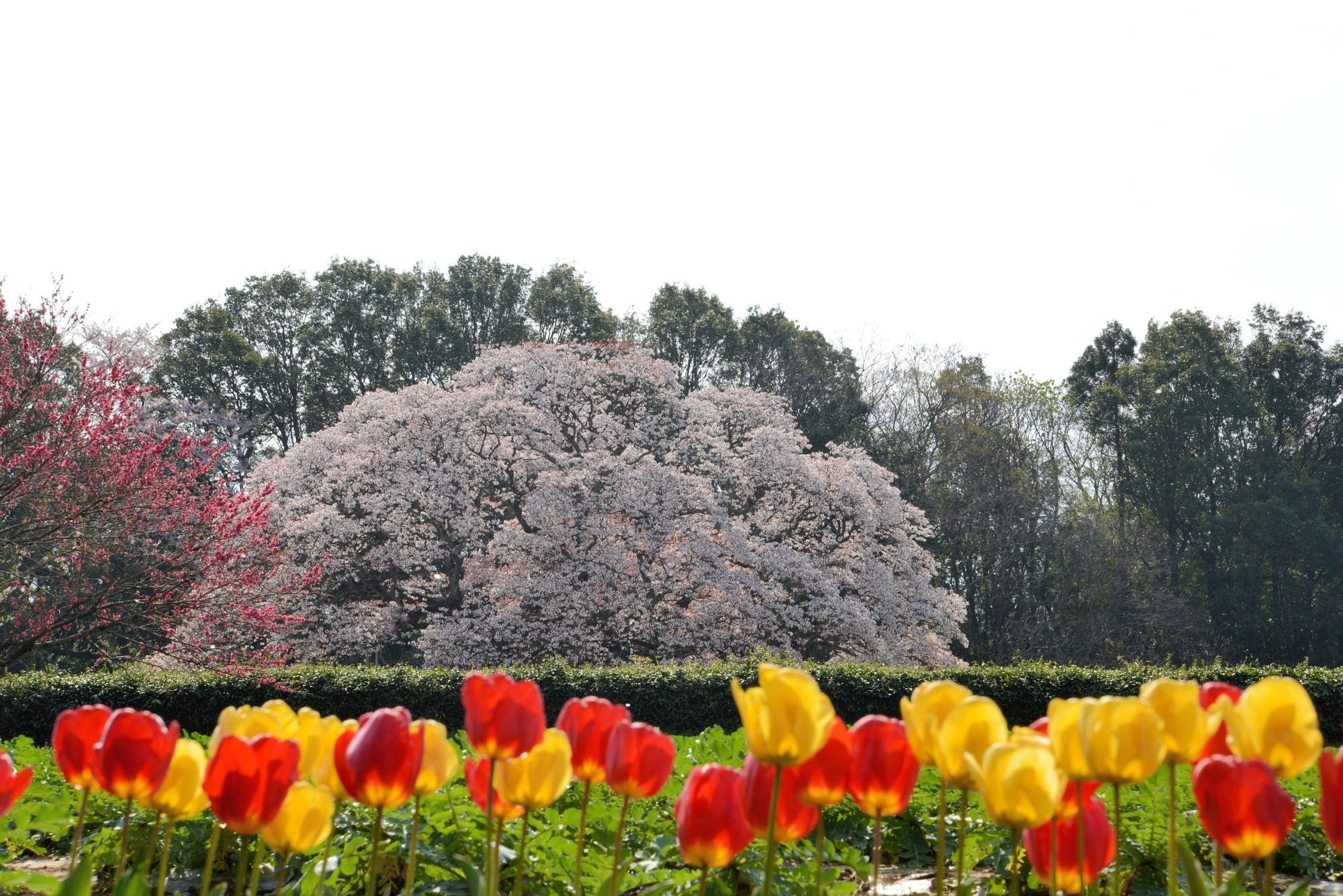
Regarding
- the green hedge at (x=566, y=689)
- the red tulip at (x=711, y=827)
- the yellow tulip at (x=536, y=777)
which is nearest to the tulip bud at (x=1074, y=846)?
the red tulip at (x=711, y=827)

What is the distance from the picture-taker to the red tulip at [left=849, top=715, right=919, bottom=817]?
1.37m

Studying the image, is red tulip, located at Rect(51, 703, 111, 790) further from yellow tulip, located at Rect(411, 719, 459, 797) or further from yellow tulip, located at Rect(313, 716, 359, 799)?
yellow tulip, located at Rect(411, 719, 459, 797)

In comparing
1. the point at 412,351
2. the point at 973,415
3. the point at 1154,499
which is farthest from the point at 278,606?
the point at 1154,499

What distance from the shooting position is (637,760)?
4.86 feet

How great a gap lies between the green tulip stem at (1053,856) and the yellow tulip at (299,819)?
3.23ft

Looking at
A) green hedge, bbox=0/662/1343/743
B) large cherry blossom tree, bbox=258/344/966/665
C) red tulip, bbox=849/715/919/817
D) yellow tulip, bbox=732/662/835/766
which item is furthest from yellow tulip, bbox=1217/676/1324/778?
large cherry blossom tree, bbox=258/344/966/665

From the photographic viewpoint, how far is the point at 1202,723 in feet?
4.08

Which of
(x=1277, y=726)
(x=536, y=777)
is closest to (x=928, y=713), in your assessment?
(x=1277, y=726)

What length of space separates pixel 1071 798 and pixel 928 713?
22 centimetres

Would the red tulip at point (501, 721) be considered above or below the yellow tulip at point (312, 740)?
above

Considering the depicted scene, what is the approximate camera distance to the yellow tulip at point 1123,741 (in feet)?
3.90

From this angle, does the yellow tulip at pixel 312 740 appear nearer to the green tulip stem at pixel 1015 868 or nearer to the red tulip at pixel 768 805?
the red tulip at pixel 768 805

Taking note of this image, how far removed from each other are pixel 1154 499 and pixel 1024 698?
17.5m

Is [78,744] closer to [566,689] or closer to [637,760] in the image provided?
[637,760]
